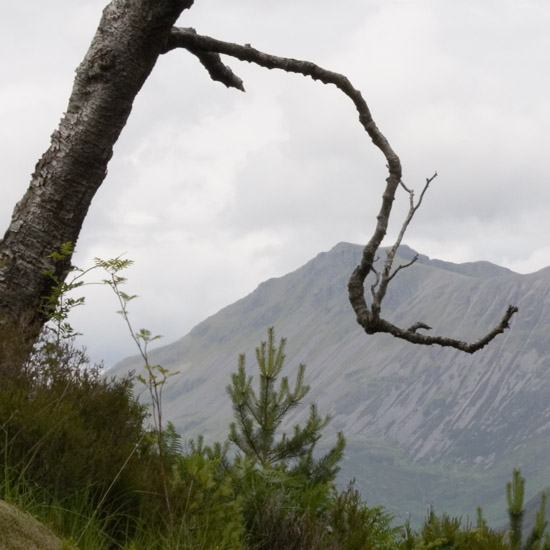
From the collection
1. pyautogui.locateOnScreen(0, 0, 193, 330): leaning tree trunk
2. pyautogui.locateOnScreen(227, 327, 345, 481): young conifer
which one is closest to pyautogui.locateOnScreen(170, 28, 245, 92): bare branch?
pyautogui.locateOnScreen(0, 0, 193, 330): leaning tree trunk

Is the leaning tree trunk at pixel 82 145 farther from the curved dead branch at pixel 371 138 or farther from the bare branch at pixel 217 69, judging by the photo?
the bare branch at pixel 217 69

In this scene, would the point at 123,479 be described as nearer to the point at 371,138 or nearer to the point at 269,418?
the point at 371,138

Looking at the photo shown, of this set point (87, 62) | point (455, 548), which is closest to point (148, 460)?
point (87, 62)

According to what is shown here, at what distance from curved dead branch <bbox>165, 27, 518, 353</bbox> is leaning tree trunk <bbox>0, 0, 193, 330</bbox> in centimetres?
58

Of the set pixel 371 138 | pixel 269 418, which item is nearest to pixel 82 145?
pixel 371 138

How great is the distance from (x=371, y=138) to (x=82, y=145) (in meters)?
2.45

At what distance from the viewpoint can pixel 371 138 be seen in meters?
6.55

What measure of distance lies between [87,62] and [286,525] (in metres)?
3.38

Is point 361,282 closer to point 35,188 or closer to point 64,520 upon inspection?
point 35,188

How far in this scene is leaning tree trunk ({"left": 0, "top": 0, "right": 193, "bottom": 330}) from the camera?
5.23m

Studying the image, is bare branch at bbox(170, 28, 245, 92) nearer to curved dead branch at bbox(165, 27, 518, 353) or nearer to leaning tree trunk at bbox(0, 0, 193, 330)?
curved dead branch at bbox(165, 27, 518, 353)

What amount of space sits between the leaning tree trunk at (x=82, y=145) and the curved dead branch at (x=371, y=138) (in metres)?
0.58

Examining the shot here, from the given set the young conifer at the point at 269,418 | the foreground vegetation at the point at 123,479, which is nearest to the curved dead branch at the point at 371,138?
the foreground vegetation at the point at 123,479

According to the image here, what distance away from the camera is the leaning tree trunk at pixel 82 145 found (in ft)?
17.1
